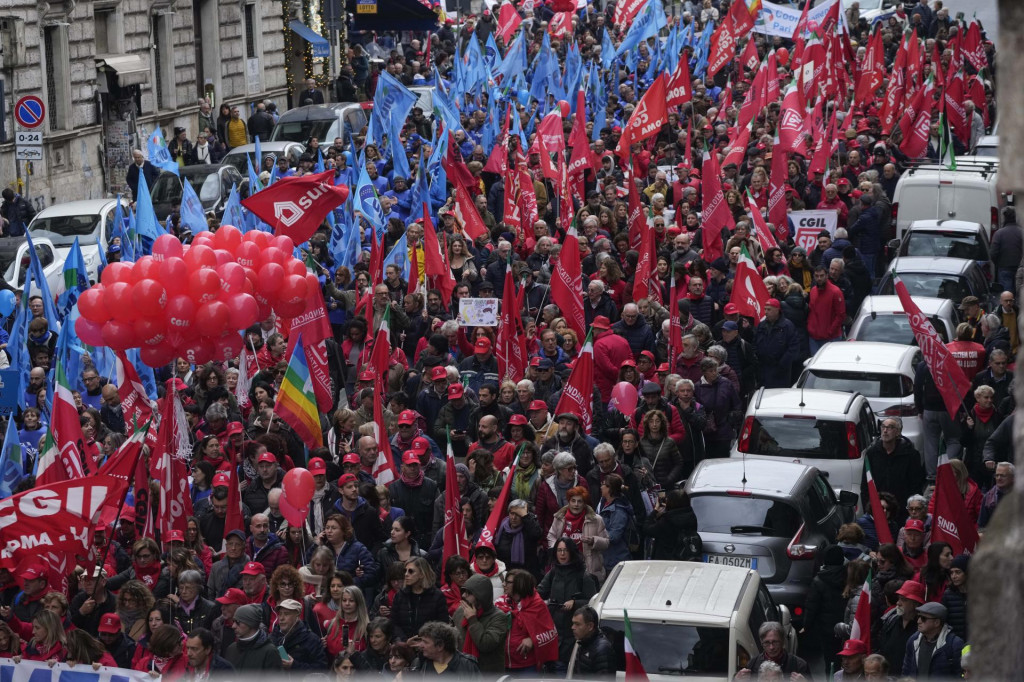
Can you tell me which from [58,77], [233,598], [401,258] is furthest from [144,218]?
[58,77]

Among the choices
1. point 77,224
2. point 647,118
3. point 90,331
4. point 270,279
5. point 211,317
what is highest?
point 647,118

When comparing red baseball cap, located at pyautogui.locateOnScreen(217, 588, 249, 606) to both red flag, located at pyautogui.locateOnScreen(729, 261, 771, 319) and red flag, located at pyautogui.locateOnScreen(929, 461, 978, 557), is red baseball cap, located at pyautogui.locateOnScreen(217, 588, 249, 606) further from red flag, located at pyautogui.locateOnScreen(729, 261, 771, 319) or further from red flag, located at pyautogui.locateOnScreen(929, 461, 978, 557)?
red flag, located at pyautogui.locateOnScreen(729, 261, 771, 319)

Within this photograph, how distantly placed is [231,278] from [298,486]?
3.04 metres

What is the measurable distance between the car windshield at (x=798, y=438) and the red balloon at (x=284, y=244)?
13.6 feet

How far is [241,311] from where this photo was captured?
13008mm

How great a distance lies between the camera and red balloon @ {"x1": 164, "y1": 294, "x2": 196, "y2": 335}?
1278 centimetres

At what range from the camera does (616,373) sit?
14.4 meters

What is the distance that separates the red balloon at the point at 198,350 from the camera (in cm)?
1312

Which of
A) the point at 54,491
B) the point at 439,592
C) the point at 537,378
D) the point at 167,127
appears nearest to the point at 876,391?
the point at 537,378

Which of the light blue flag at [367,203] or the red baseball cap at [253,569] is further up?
the light blue flag at [367,203]

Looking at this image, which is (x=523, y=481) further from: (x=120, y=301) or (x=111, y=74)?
(x=111, y=74)

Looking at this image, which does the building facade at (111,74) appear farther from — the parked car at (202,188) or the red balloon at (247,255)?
the red balloon at (247,255)

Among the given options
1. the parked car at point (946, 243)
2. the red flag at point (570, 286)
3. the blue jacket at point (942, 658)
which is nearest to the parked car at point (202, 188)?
the parked car at point (946, 243)

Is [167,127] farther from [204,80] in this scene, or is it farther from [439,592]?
[439,592]
